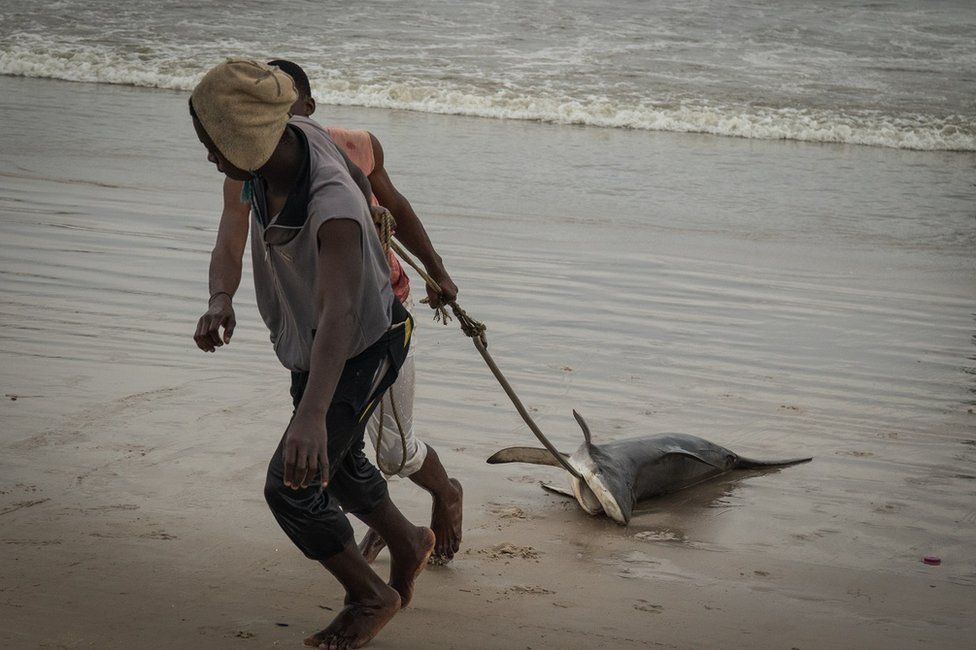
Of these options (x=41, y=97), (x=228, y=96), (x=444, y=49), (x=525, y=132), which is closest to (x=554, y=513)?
(x=228, y=96)

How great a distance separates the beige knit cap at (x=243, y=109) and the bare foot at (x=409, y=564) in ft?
3.77

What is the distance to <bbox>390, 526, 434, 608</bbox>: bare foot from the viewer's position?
280 centimetres

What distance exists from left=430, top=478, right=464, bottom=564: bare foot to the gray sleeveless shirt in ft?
2.83

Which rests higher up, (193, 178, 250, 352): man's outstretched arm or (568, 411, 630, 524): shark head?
(193, 178, 250, 352): man's outstretched arm

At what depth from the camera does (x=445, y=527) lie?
3.15m

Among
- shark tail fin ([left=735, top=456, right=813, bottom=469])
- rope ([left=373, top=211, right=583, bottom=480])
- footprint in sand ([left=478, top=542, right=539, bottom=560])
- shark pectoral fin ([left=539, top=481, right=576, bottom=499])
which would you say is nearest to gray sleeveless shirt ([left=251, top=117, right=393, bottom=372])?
rope ([left=373, top=211, right=583, bottom=480])

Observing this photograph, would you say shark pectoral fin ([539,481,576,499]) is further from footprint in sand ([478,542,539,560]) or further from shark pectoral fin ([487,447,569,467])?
footprint in sand ([478,542,539,560])

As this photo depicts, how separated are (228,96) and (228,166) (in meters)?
0.16

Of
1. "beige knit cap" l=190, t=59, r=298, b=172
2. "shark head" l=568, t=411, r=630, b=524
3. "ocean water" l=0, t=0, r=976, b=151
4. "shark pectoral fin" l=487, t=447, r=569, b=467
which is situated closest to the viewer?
"beige knit cap" l=190, t=59, r=298, b=172

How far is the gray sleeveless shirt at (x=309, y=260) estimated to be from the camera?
2.23 m

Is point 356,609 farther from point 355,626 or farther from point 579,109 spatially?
point 579,109

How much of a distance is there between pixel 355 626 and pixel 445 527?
638 millimetres

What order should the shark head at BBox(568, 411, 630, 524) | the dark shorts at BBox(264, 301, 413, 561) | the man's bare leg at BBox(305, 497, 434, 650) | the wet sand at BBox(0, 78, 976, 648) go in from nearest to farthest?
the dark shorts at BBox(264, 301, 413, 561), the man's bare leg at BBox(305, 497, 434, 650), the wet sand at BBox(0, 78, 976, 648), the shark head at BBox(568, 411, 630, 524)

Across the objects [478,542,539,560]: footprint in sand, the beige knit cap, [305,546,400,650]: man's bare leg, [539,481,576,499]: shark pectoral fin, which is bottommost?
[539,481,576,499]: shark pectoral fin
